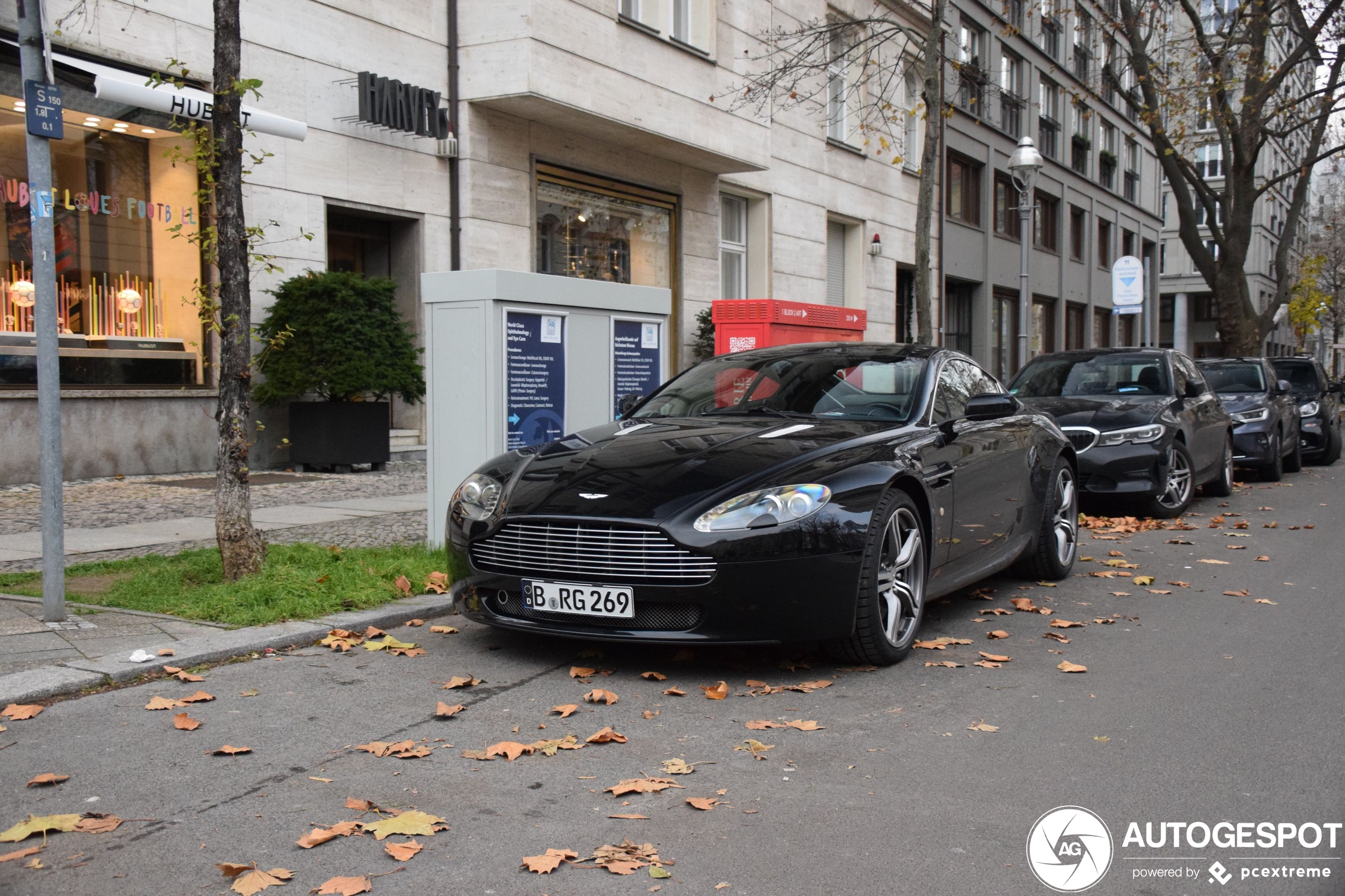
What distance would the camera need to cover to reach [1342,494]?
1346 cm

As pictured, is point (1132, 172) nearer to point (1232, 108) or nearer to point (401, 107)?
point (1232, 108)

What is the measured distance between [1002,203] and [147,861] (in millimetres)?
32079

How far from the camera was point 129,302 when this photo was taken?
12.9 metres

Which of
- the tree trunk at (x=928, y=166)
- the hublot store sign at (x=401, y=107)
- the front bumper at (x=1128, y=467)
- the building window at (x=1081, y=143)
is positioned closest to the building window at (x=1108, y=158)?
the building window at (x=1081, y=143)

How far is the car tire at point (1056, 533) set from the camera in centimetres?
751

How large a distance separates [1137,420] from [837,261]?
48.7 ft

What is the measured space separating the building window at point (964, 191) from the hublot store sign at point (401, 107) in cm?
1691

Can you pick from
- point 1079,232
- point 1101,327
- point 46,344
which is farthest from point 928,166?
point 1101,327

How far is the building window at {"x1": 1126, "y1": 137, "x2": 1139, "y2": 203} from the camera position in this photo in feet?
145

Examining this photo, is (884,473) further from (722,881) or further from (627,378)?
(627,378)

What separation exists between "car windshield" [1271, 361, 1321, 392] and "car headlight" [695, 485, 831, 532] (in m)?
16.1

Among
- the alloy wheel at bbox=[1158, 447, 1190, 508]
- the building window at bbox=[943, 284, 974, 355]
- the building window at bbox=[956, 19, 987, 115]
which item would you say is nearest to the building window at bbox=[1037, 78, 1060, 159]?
the building window at bbox=[956, 19, 987, 115]

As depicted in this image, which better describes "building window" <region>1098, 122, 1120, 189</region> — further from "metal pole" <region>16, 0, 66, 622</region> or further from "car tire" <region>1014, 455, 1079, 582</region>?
"metal pole" <region>16, 0, 66, 622</region>

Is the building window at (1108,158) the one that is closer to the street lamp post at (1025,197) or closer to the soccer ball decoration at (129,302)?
the street lamp post at (1025,197)
